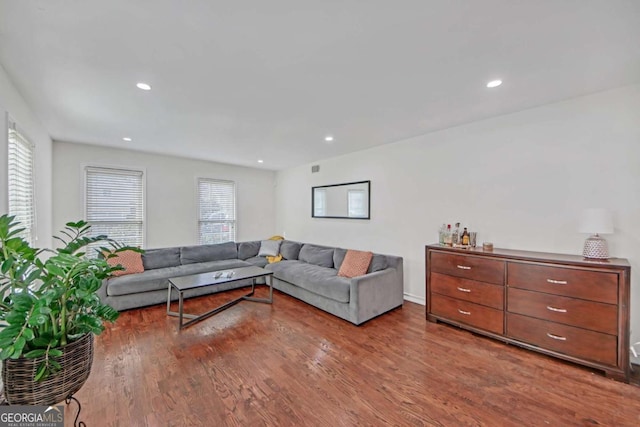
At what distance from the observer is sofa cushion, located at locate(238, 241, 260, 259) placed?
5.46 m

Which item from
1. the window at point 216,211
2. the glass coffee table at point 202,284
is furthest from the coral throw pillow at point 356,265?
the window at point 216,211

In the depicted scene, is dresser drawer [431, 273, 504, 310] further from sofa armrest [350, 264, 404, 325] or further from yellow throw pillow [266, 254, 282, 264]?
yellow throw pillow [266, 254, 282, 264]

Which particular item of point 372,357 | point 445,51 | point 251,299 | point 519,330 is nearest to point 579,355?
point 519,330

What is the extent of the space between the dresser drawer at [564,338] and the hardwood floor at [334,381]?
5.4 inches

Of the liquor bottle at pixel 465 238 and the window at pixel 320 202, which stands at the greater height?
the window at pixel 320 202

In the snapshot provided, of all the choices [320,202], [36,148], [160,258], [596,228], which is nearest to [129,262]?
[160,258]

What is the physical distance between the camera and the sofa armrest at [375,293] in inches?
124

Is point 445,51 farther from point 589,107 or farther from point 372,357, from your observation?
point 372,357

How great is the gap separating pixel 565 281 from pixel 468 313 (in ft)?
3.10

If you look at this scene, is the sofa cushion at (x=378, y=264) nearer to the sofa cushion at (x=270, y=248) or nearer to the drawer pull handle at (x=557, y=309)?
the drawer pull handle at (x=557, y=309)

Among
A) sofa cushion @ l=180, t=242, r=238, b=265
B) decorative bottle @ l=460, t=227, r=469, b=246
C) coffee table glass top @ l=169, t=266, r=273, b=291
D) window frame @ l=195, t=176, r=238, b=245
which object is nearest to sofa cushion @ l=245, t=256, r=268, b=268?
sofa cushion @ l=180, t=242, r=238, b=265

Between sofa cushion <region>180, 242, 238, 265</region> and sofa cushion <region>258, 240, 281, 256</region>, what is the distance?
1.78ft

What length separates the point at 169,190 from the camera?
517cm

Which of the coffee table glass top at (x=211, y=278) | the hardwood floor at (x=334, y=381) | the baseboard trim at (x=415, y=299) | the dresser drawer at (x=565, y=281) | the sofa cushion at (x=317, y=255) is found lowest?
the hardwood floor at (x=334, y=381)
